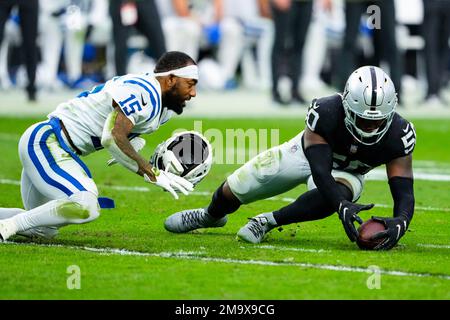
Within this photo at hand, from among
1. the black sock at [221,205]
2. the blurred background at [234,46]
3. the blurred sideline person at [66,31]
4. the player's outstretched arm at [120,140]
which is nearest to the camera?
the player's outstretched arm at [120,140]

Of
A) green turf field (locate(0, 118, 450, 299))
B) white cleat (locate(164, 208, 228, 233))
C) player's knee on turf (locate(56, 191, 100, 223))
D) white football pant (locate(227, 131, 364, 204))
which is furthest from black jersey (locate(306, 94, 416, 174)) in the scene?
player's knee on turf (locate(56, 191, 100, 223))

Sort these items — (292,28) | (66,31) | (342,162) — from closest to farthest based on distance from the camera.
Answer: (342,162) → (292,28) → (66,31)

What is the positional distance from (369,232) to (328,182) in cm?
36

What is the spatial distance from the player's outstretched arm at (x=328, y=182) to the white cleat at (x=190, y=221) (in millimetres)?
947

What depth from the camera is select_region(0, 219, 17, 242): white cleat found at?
22.0 ft

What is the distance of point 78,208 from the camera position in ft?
21.7

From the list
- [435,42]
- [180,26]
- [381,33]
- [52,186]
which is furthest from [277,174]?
[180,26]

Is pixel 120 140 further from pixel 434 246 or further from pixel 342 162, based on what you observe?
pixel 434 246

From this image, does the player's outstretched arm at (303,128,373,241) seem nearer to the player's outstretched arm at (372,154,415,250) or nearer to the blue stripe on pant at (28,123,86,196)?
the player's outstretched arm at (372,154,415,250)

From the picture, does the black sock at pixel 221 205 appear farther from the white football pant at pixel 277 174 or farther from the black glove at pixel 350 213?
the black glove at pixel 350 213

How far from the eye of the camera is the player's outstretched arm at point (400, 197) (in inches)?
260

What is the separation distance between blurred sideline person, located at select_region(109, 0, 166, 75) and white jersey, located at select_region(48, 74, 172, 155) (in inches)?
314

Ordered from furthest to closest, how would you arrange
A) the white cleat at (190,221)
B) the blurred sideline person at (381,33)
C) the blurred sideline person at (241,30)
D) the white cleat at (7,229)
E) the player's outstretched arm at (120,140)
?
1. the blurred sideline person at (241,30)
2. the blurred sideline person at (381,33)
3. the white cleat at (190,221)
4. the white cleat at (7,229)
5. the player's outstretched arm at (120,140)

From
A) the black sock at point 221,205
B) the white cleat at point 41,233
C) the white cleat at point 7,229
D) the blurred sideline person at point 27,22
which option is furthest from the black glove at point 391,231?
the blurred sideline person at point 27,22
